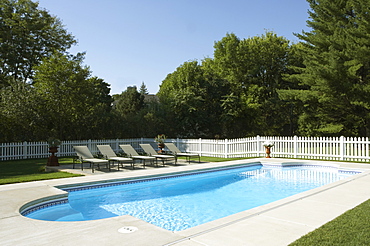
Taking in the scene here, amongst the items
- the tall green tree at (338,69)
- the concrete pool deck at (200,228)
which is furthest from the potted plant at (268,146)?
the concrete pool deck at (200,228)

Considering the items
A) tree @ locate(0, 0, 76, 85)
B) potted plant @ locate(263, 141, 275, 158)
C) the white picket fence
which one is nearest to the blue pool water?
the white picket fence

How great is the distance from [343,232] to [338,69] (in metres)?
19.1

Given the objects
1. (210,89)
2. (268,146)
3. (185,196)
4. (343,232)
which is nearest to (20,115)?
(185,196)

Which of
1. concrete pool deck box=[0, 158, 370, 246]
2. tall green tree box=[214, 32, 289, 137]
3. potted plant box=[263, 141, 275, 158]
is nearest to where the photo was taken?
concrete pool deck box=[0, 158, 370, 246]

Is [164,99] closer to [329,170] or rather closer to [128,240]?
[329,170]

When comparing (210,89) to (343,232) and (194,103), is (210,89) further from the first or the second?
(343,232)

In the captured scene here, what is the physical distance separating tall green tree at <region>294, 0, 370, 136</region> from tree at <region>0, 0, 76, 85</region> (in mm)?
19528

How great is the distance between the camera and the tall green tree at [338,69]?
20438mm

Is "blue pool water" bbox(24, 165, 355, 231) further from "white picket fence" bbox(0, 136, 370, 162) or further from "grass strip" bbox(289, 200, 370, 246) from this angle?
"white picket fence" bbox(0, 136, 370, 162)

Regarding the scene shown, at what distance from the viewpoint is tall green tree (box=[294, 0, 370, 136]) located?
20.4 meters

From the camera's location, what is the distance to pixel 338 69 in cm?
2039

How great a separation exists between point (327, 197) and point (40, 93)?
1724cm

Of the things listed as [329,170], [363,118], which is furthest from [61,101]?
[363,118]

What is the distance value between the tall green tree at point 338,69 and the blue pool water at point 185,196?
10782 mm
